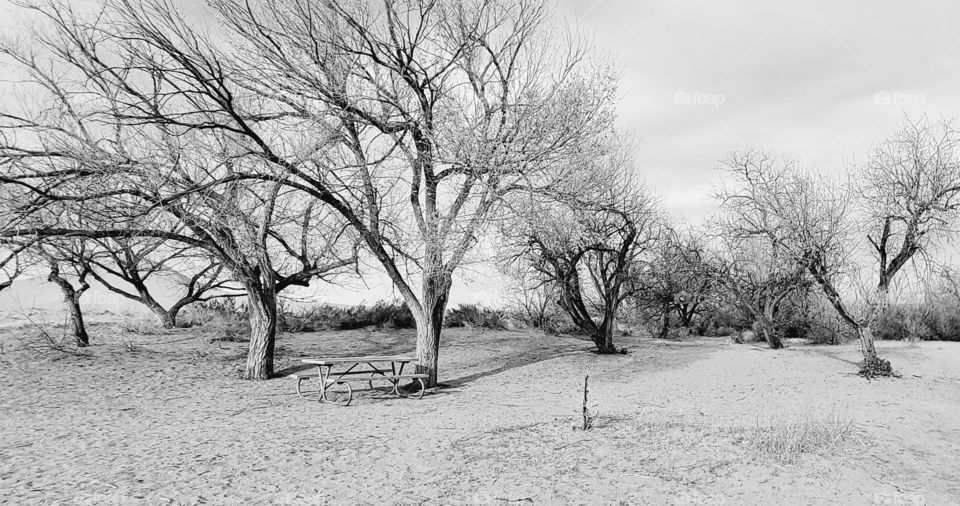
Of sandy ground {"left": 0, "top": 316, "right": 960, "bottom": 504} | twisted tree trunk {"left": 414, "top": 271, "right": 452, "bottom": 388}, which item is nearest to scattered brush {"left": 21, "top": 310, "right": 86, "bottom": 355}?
sandy ground {"left": 0, "top": 316, "right": 960, "bottom": 504}

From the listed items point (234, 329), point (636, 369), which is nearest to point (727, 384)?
point (636, 369)

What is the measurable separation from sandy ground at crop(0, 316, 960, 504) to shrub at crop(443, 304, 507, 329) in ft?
23.5

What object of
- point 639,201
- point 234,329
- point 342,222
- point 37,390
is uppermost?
point 639,201

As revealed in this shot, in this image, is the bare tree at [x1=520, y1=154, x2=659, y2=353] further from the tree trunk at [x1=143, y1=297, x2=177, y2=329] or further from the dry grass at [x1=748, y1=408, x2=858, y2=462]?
the tree trunk at [x1=143, y1=297, x2=177, y2=329]

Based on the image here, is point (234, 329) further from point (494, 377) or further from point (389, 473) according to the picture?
point (389, 473)

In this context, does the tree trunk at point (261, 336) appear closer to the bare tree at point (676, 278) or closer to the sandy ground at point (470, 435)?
the sandy ground at point (470, 435)

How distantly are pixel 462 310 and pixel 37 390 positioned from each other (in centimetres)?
1317

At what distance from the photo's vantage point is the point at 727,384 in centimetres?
1024

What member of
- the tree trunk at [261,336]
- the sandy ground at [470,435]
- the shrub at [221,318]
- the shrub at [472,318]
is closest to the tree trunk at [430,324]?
the sandy ground at [470,435]

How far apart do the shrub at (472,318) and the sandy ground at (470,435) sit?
23.5 feet

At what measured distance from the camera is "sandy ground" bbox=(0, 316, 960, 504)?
15.4 ft

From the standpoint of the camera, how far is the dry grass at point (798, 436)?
17.7 ft

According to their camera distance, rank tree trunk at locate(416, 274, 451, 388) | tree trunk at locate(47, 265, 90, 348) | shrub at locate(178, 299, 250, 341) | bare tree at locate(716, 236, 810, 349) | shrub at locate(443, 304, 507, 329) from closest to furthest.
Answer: tree trunk at locate(416, 274, 451, 388) < tree trunk at locate(47, 265, 90, 348) < shrub at locate(178, 299, 250, 341) < bare tree at locate(716, 236, 810, 349) < shrub at locate(443, 304, 507, 329)

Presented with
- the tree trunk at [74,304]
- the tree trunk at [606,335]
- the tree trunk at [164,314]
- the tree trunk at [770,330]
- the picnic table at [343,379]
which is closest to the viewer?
the picnic table at [343,379]
